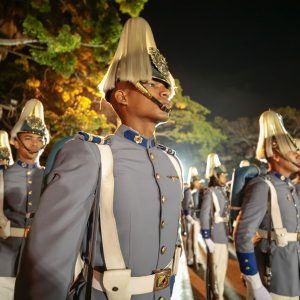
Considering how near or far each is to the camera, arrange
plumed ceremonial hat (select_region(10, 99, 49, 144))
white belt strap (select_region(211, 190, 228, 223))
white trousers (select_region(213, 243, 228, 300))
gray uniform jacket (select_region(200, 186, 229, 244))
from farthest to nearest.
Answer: white belt strap (select_region(211, 190, 228, 223)), gray uniform jacket (select_region(200, 186, 229, 244)), white trousers (select_region(213, 243, 228, 300)), plumed ceremonial hat (select_region(10, 99, 49, 144))

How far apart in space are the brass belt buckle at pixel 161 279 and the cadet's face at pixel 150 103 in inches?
38.2

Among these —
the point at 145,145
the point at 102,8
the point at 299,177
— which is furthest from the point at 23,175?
the point at 102,8

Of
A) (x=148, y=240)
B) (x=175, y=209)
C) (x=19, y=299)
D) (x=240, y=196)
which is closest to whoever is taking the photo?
(x=19, y=299)

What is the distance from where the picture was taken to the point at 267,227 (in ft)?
11.3

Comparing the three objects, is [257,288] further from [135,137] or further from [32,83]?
[32,83]

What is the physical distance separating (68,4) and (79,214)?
42.6ft

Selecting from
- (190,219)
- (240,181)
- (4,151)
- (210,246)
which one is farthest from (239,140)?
(240,181)

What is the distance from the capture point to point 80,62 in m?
14.4

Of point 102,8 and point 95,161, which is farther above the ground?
point 102,8

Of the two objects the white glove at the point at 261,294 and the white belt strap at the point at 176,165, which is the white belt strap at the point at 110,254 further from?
the white glove at the point at 261,294

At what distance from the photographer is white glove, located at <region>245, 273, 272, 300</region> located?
3059mm

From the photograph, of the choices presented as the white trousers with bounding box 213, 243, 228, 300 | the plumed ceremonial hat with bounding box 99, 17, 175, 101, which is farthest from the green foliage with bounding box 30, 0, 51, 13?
the plumed ceremonial hat with bounding box 99, 17, 175, 101

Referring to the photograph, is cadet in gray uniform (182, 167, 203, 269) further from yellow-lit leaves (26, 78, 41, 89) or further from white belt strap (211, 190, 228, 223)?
yellow-lit leaves (26, 78, 41, 89)

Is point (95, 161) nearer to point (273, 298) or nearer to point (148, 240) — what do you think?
point (148, 240)
